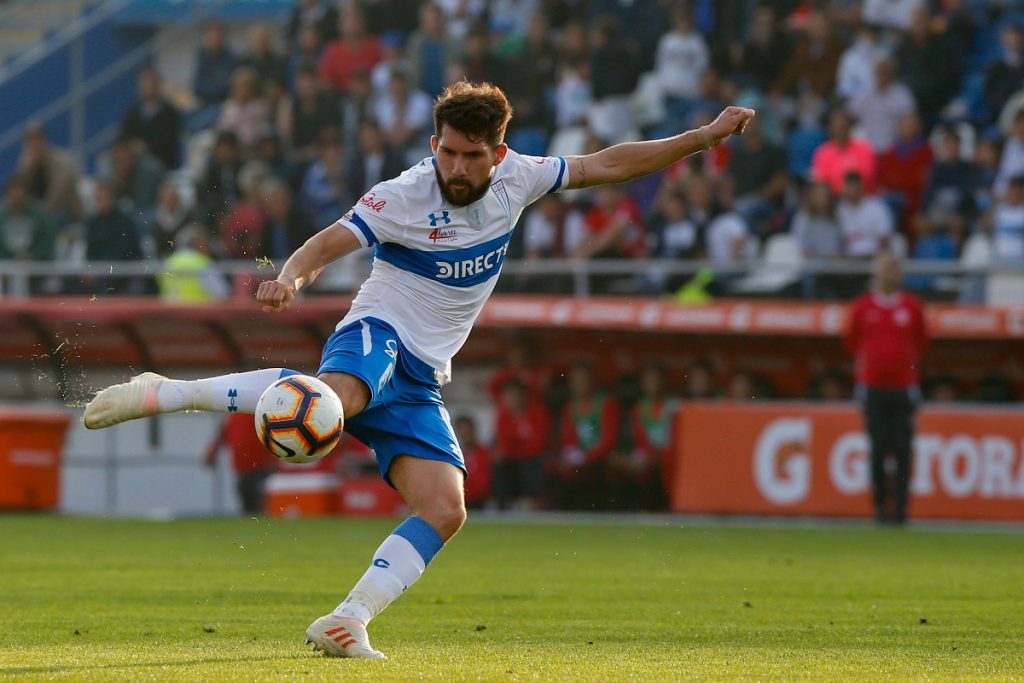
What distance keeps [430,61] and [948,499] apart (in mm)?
8458

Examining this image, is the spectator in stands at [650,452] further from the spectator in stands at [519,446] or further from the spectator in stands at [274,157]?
the spectator in stands at [274,157]

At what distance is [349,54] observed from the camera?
70.3 ft

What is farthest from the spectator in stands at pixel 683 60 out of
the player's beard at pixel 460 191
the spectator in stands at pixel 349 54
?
the player's beard at pixel 460 191

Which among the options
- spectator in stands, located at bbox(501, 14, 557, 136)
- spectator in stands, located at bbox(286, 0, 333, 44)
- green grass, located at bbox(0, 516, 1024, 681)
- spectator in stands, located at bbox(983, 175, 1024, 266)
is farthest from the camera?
spectator in stands, located at bbox(286, 0, 333, 44)

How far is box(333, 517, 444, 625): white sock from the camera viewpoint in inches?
246

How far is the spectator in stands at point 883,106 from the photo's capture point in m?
18.0

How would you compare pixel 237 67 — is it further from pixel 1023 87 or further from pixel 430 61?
pixel 1023 87

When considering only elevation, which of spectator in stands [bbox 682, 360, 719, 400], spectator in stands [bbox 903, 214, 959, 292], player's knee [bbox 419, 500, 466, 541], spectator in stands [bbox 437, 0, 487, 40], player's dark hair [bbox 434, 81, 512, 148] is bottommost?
spectator in stands [bbox 682, 360, 719, 400]

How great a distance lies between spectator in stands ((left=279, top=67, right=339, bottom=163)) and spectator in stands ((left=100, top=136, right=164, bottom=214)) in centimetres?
161

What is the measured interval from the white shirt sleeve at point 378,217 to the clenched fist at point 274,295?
63 cm

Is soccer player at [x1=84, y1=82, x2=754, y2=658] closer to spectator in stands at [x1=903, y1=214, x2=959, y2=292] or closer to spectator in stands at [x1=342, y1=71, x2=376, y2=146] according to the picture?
spectator in stands at [x1=903, y1=214, x2=959, y2=292]

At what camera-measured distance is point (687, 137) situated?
718 cm

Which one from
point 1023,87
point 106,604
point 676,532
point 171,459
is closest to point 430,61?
point 171,459

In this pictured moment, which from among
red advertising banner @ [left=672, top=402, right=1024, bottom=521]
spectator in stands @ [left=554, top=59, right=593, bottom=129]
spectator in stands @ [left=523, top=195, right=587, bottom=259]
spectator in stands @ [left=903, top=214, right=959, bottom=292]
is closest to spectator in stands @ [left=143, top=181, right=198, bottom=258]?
spectator in stands @ [left=523, top=195, right=587, bottom=259]
